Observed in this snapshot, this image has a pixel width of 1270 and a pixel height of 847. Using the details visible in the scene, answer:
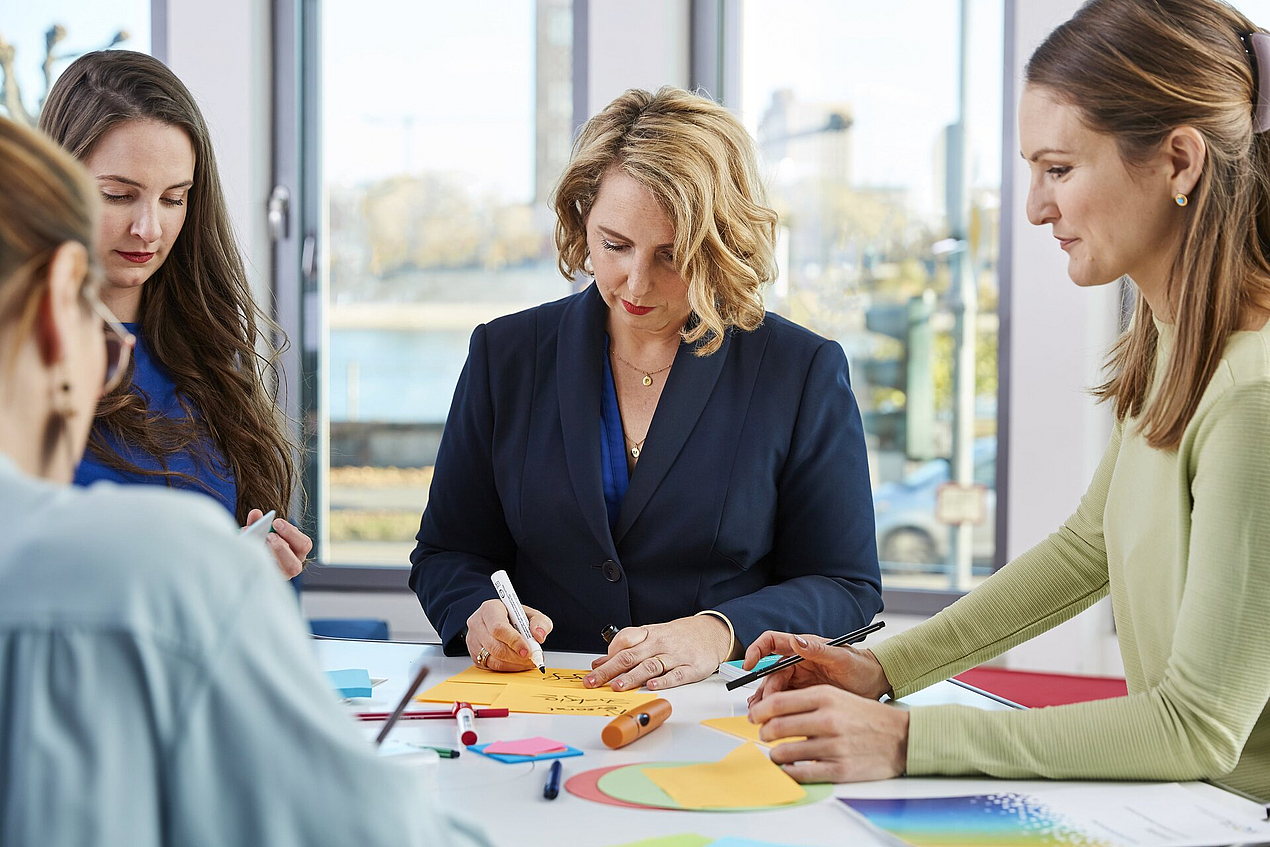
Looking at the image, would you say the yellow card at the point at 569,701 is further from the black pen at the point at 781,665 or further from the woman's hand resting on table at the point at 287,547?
the woman's hand resting on table at the point at 287,547

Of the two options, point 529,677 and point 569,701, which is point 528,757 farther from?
point 529,677

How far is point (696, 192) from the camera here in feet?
6.24

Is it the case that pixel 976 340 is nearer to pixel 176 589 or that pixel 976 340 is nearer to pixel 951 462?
pixel 951 462

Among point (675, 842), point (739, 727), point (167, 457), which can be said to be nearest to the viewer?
point (675, 842)

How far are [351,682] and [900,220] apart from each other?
2514mm

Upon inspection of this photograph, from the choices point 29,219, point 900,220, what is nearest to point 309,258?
point 900,220

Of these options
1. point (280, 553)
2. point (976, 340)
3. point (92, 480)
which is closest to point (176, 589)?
point (280, 553)

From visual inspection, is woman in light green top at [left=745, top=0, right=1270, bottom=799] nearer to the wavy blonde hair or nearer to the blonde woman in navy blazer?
the blonde woman in navy blazer

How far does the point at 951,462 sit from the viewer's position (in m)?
3.51

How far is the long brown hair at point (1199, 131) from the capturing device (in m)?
1.20

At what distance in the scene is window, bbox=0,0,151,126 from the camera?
12.1ft

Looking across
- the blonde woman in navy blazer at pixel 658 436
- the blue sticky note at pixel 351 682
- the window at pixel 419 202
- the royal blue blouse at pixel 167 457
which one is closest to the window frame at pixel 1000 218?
the window at pixel 419 202

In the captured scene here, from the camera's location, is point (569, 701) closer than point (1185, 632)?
No

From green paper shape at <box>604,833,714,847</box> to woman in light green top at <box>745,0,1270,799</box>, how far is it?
0.19m
